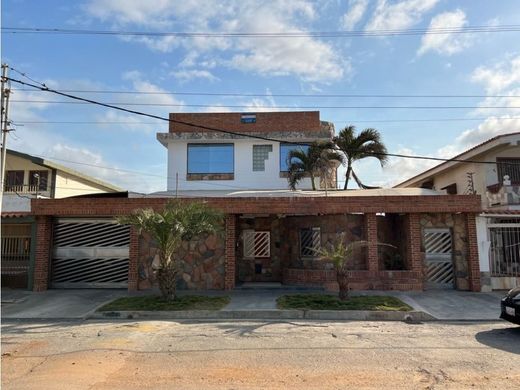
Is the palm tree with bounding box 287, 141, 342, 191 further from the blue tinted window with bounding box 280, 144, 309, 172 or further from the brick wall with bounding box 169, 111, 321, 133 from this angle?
the brick wall with bounding box 169, 111, 321, 133

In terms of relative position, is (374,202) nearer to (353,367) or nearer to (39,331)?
(353,367)

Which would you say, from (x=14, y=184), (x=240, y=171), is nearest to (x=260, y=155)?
(x=240, y=171)

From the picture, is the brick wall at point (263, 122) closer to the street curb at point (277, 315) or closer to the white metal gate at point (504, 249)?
the white metal gate at point (504, 249)

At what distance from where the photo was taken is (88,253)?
1480 centimetres

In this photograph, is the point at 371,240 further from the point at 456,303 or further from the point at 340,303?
the point at 340,303

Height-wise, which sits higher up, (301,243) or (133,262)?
(301,243)

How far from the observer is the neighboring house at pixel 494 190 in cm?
1433

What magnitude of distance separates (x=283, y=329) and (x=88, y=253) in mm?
8955

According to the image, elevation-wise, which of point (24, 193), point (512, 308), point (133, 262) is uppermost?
point (24, 193)

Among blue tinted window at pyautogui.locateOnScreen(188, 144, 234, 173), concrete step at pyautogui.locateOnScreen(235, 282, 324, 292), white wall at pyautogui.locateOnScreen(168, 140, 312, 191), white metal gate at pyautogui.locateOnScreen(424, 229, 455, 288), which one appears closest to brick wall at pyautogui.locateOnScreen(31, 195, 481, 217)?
white metal gate at pyautogui.locateOnScreen(424, 229, 455, 288)

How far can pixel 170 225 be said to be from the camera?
11.3 m

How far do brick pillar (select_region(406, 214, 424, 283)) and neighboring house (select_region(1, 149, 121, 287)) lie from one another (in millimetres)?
13252

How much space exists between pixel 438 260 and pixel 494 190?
7460 millimetres

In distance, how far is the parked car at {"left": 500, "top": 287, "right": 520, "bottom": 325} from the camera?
27.9 ft
